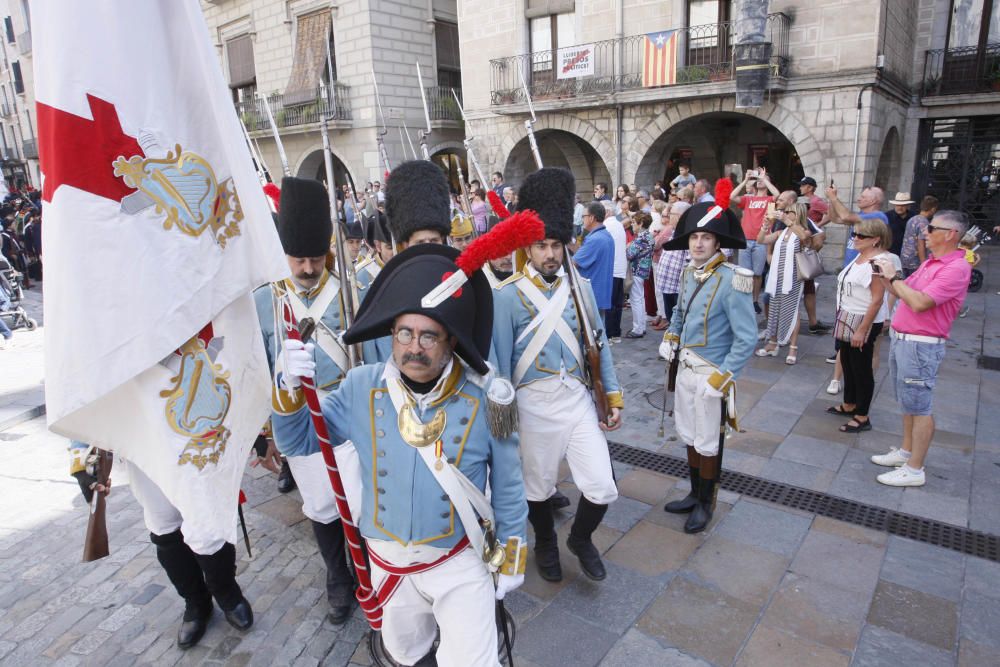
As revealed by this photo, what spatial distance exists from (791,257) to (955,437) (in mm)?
2696

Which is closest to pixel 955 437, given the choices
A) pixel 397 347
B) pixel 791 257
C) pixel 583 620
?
pixel 791 257

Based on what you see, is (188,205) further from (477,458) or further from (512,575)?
(512,575)

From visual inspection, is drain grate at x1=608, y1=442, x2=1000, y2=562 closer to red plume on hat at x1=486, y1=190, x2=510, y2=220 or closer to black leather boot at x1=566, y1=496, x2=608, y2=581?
black leather boot at x1=566, y1=496, x2=608, y2=581

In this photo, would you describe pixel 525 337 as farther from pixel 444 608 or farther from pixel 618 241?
pixel 618 241

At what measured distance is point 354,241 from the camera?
21.7 feet

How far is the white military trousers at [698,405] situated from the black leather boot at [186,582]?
3103 millimetres

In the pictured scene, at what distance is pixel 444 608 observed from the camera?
7.81ft

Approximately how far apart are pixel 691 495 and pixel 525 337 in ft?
6.16

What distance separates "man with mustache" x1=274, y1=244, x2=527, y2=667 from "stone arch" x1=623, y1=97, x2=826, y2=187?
13.3 metres

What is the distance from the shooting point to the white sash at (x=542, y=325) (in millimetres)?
3541

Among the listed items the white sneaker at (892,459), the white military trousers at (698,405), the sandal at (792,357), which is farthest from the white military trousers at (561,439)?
the sandal at (792,357)

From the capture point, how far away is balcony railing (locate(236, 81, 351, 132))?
19.7m

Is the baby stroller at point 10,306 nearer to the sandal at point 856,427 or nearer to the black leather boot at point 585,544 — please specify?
the black leather boot at point 585,544

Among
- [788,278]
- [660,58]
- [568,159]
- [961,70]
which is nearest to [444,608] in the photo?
[788,278]
